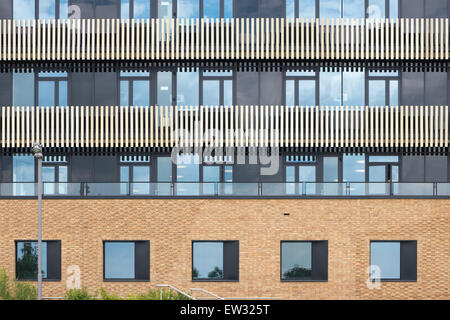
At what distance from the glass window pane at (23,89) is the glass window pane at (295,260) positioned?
45.2 feet

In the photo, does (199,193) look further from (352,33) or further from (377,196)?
(352,33)

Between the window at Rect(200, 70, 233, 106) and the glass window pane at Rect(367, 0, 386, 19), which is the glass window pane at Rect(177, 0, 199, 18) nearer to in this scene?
the window at Rect(200, 70, 233, 106)

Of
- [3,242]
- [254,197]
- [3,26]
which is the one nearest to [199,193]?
[254,197]

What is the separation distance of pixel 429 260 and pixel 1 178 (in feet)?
65.1

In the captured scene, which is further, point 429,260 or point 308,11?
point 308,11

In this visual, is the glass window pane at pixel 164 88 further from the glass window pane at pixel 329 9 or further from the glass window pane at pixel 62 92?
the glass window pane at pixel 329 9

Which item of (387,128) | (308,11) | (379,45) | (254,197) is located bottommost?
(254,197)

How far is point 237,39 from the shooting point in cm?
2059

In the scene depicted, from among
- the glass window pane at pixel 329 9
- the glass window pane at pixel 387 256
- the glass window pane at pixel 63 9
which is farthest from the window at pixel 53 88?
the glass window pane at pixel 387 256

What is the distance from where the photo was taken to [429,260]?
19547 mm

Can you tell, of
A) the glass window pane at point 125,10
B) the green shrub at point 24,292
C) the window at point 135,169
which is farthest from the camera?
the glass window pane at point 125,10

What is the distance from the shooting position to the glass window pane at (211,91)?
841 inches

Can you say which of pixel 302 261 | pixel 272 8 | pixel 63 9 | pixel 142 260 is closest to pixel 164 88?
pixel 63 9

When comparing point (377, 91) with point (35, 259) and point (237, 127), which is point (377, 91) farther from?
point (35, 259)
